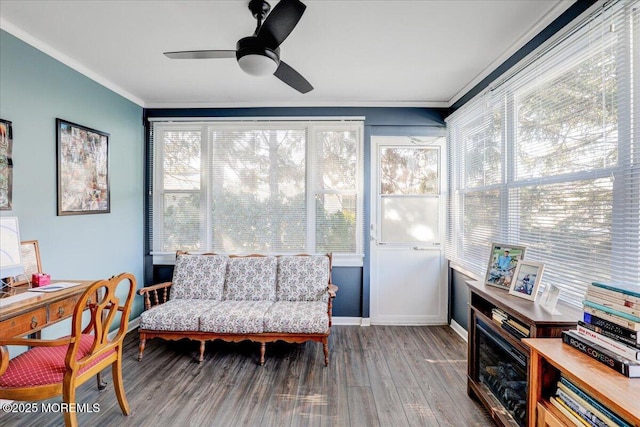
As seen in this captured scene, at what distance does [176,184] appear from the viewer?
148 inches

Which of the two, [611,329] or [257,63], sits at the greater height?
[257,63]

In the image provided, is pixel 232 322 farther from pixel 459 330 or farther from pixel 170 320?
pixel 459 330

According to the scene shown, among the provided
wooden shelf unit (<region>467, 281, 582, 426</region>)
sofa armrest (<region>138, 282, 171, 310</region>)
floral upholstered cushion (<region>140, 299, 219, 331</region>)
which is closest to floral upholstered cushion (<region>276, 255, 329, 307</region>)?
floral upholstered cushion (<region>140, 299, 219, 331</region>)

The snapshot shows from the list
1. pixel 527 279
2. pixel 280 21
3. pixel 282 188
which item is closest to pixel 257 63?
pixel 280 21

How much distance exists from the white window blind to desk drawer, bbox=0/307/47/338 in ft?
10.7

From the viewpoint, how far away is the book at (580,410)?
121 centimetres

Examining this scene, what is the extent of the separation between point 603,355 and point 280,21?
7.32ft

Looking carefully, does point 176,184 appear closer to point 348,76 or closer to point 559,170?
point 348,76

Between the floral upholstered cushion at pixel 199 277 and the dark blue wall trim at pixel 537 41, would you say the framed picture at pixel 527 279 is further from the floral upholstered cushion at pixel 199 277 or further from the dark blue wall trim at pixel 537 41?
the floral upholstered cushion at pixel 199 277

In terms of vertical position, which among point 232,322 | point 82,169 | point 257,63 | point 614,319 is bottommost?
point 232,322

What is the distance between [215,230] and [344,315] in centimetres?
190

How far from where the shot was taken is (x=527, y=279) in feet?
6.16

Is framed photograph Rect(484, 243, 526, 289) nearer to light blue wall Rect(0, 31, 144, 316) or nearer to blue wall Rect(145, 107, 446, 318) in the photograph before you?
blue wall Rect(145, 107, 446, 318)

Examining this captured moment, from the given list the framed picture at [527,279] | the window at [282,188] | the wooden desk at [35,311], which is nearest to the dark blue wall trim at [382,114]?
the window at [282,188]
